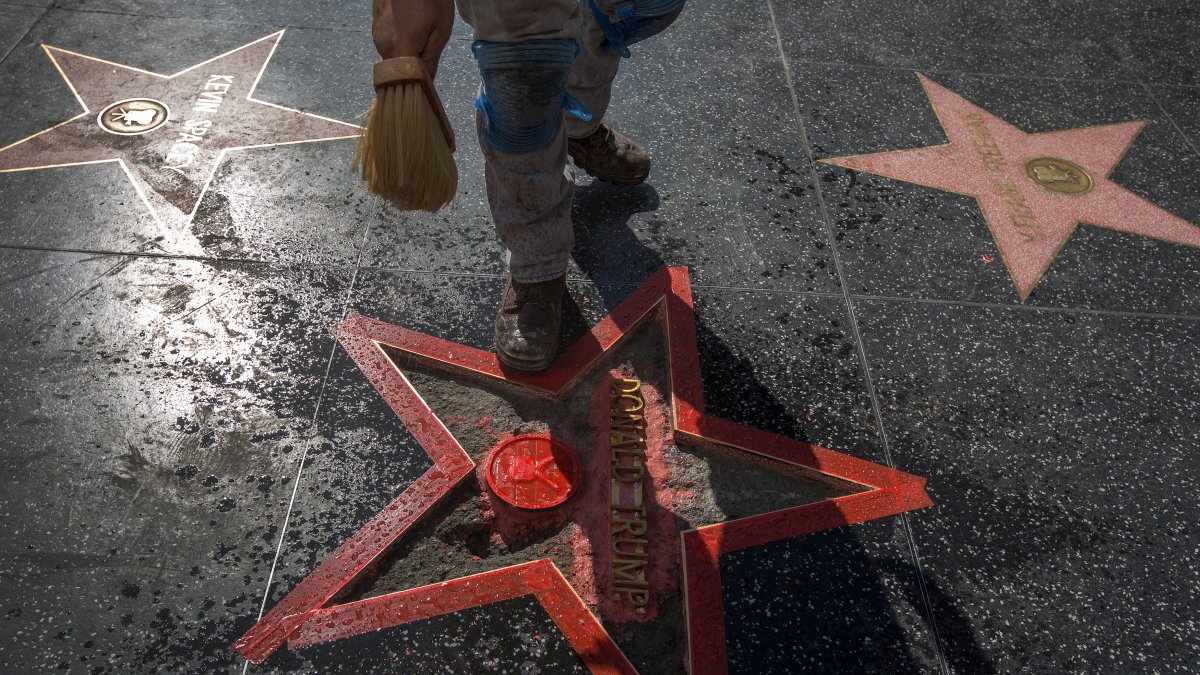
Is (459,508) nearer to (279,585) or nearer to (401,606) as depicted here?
(401,606)

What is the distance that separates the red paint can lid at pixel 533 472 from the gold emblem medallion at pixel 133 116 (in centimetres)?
177

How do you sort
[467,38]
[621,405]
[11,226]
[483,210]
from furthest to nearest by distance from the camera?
[467,38] → [483,210] → [11,226] → [621,405]

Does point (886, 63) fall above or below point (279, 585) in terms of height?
above

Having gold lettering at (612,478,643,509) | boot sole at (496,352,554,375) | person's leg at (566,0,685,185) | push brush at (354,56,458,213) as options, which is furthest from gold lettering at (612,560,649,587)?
person's leg at (566,0,685,185)

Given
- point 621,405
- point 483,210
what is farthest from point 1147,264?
point 483,210

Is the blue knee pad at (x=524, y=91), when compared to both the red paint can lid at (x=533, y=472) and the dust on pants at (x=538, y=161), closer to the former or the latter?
the dust on pants at (x=538, y=161)

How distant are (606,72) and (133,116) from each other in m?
1.66

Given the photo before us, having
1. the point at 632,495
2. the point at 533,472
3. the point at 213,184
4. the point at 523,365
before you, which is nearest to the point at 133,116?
the point at 213,184

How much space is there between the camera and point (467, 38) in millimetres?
3035

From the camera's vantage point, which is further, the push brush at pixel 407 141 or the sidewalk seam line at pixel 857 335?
the sidewalk seam line at pixel 857 335

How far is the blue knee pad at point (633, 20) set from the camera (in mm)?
1874

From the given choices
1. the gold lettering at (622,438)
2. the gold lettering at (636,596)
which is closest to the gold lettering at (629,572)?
the gold lettering at (636,596)

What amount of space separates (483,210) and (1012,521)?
1.65 meters

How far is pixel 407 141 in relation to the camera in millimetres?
1331
